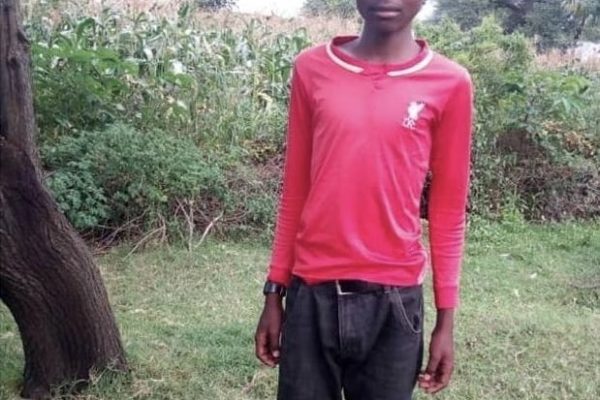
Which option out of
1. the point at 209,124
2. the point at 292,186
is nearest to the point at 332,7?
the point at 209,124

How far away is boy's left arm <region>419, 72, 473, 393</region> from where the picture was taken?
1.65m

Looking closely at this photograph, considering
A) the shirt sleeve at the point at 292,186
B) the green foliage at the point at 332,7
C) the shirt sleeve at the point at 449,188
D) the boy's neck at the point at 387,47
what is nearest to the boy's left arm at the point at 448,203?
the shirt sleeve at the point at 449,188

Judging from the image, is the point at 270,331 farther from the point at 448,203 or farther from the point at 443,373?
the point at 448,203

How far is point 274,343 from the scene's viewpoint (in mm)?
1832

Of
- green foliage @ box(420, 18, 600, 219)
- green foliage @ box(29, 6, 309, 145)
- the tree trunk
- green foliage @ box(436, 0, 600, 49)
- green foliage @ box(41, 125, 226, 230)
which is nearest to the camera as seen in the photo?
the tree trunk

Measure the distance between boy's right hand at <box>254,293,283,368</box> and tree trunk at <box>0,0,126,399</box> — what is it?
99 centimetres

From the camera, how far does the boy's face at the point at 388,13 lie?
1.61 m

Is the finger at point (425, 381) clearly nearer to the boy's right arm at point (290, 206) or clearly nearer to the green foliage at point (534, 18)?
the boy's right arm at point (290, 206)

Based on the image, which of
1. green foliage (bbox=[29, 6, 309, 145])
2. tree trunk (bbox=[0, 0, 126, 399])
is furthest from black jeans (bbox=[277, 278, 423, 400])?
green foliage (bbox=[29, 6, 309, 145])

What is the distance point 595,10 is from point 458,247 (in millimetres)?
18061

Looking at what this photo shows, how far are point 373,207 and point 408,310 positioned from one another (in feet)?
0.78

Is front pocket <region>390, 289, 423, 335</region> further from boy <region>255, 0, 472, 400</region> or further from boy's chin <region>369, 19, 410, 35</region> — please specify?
boy's chin <region>369, 19, 410, 35</region>

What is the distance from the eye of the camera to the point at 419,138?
1.63 meters

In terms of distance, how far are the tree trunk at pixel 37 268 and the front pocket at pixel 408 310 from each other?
4.29ft
